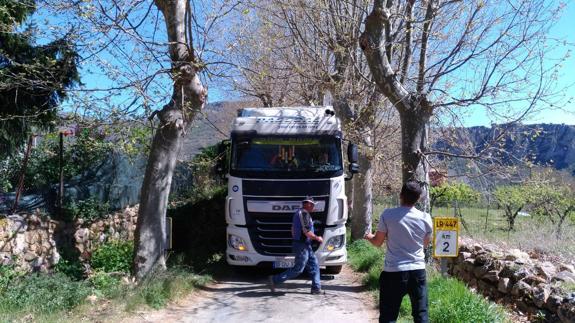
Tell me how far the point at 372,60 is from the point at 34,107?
20.9 ft

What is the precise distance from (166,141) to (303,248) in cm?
308

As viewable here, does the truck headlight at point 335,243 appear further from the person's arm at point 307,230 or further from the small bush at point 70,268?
the small bush at point 70,268

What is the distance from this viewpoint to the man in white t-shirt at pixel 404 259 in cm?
534

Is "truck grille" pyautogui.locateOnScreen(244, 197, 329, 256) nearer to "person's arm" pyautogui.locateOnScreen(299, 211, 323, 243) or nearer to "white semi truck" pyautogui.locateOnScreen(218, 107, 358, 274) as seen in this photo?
"white semi truck" pyautogui.locateOnScreen(218, 107, 358, 274)

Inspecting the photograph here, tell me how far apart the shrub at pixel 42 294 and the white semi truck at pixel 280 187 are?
3135 millimetres

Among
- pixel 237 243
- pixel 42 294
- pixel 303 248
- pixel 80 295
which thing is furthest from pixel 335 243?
pixel 42 294

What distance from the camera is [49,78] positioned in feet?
30.3

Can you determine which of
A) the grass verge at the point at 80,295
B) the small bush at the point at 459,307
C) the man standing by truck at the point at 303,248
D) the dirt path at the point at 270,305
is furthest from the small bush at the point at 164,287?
the small bush at the point at 459,307

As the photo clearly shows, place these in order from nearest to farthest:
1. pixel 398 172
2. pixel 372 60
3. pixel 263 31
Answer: pixel 372 60 < pixel 263 31 < pixel 398 172

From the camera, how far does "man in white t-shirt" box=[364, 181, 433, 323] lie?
5344mm

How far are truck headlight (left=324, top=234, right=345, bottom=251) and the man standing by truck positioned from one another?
0.75 meters

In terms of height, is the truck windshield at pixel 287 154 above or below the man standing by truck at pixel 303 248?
above

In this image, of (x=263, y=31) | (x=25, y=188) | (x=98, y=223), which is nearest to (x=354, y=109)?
(x=263, y=31)

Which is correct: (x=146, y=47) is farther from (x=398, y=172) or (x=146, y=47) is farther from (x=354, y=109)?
(x=398, y=172)
